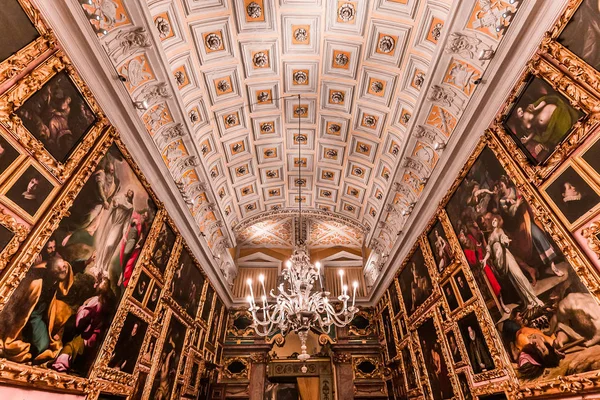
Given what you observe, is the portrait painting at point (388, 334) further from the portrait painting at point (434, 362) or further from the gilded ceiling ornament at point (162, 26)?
the gilded ceiling ornament at point (162, 26)

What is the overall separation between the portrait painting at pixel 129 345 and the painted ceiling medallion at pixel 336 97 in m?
7.60

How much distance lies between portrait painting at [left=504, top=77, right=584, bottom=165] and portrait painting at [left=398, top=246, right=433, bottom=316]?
4443 mm

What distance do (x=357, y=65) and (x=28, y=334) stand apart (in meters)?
8.39

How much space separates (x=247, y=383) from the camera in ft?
38.6

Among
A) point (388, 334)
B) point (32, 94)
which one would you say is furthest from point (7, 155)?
point (388, 334)

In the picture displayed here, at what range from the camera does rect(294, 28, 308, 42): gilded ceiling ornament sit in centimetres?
742

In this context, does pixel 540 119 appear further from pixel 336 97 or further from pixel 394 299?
pixel 394 299

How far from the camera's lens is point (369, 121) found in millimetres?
9156

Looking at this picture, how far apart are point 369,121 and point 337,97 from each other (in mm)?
1242

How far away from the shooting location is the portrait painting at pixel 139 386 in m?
6.25

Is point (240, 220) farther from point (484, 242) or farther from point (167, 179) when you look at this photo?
point (484, 242)

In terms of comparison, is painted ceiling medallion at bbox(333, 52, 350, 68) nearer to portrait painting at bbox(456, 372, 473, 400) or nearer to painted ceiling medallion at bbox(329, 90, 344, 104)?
painted ceiling medallion at bbox(329, 90, 344, 104)

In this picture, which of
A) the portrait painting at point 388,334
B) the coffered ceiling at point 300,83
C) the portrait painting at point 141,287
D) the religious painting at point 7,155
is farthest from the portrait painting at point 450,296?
the religious painting at point 7,155

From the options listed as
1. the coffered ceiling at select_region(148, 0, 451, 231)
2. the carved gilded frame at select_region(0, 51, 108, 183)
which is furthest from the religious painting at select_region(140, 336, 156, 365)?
the coffered ceiling at select_region(148, 0, 451, 231)
